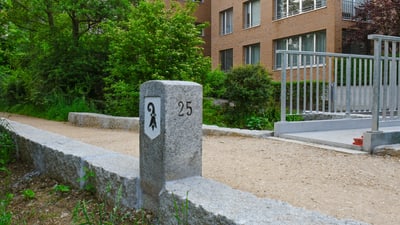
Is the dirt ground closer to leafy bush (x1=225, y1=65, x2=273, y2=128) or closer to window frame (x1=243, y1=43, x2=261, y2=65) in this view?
leafy bush (x1=225, y1=65, x2=273, y2=128)

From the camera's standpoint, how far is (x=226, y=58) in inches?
1097

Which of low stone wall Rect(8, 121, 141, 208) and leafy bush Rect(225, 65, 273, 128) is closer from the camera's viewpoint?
low stone wall Rect(8, 121, 141, 208)

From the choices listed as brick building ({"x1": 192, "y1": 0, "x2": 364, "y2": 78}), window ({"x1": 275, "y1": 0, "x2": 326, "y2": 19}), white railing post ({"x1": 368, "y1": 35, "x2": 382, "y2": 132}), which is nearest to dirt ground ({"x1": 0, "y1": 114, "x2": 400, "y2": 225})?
white railing post ({"x1": 368, "y1": 35, "x2": 382, "y2": 132})

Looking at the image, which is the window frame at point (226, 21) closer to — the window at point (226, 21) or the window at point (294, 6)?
the window at point (226, 21)

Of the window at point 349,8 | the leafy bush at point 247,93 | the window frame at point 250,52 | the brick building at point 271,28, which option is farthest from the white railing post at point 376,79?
the window frame at point 250,52

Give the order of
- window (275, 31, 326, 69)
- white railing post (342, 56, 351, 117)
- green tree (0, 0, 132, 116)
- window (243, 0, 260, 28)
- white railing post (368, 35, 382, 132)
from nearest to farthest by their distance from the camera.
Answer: white railing post (368, 35, 382, 132) → white railing post (342, 56, 351, 117) → green tree (0, 0, 132, 116) → window (275, 31, 326, 69) → window (243, 0, 260, 28)

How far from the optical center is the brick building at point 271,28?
63.2 ft

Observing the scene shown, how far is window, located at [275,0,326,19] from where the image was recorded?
20328 millimetres

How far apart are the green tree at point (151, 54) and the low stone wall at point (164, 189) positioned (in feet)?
16.2

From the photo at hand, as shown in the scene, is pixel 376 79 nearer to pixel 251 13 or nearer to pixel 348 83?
pixel 348 83

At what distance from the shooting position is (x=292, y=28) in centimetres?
2147

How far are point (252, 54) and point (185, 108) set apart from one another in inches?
887

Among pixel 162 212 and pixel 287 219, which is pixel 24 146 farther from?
pixel 287 219

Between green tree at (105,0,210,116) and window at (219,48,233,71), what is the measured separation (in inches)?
626
